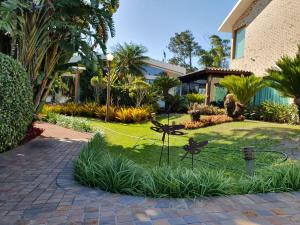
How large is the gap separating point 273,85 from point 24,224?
35.1 feet

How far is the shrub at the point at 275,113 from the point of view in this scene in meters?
13.9

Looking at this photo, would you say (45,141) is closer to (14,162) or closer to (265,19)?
(14,162)

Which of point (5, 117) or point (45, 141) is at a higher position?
point (5, 117)

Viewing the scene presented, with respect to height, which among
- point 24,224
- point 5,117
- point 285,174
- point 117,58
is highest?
point 117,58

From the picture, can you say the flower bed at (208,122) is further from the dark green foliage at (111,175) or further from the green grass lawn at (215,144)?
the dark green foliage at (111,175)

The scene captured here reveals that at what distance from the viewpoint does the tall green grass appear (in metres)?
4.57

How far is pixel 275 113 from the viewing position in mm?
14875

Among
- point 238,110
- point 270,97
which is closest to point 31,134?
point 238,110

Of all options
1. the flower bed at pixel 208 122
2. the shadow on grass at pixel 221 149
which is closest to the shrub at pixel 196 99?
the flower bed at pixel 208 122

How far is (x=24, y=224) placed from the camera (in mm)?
3537

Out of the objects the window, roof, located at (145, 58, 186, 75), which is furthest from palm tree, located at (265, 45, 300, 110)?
roof, located at (145, 58, 186, 75)

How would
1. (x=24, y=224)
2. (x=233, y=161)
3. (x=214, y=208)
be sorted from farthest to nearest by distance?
(x=233, y=161) → (x=214, y=208) → (x=24, y=224)

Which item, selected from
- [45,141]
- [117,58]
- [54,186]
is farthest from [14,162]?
[117,58]

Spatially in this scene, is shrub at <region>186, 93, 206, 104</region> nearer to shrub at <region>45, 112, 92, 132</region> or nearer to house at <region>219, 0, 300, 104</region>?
house at <region>219, 0, 300, 104</region>
